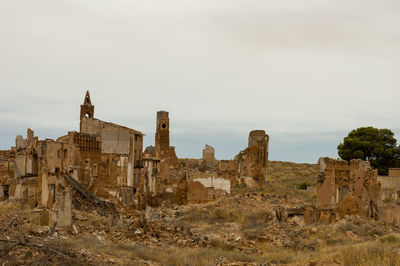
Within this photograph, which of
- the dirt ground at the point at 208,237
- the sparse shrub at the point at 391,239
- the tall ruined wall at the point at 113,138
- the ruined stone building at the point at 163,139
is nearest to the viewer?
the dirt ground at the point at 208,237

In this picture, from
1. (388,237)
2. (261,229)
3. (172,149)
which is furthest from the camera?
(172,149)

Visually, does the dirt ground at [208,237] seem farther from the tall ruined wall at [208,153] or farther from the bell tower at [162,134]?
the tall ruined wall at [208,153]

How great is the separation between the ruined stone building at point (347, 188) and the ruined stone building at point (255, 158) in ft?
46.2

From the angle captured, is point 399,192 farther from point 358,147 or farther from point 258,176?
point 358,147

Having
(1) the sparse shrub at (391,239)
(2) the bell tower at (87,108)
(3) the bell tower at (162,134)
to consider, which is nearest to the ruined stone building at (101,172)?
(2) the bell tower at (87,108)

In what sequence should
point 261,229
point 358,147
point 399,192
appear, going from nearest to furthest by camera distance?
point 261,229 → point 399,192 → point 358,147

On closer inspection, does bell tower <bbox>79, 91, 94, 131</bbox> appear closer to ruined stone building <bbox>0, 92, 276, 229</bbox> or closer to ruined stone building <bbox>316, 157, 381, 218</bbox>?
ruined stone building <bbox>0, 92, 276, 229</bbox>

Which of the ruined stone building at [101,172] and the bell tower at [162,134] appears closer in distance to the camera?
the ruined stone building at [101,172]

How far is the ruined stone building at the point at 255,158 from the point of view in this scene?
36625 millimetres

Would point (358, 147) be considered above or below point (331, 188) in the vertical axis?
above

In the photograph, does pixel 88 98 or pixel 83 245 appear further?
pixel 88 98

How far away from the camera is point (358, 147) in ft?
A: 149

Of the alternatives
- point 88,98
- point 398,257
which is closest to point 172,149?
point 88,98

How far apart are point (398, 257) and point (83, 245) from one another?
8.94 m
